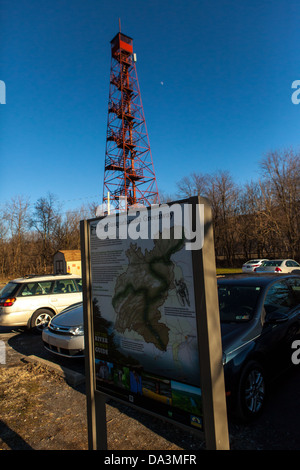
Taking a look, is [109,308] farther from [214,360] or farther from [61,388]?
[61,388]

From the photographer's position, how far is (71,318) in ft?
18.2

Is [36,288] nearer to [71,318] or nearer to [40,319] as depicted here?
[40,319]

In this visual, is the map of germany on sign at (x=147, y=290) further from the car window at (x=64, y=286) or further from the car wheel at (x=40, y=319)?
the car window at (x=64, y=286)

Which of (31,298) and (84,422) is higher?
(31,298)

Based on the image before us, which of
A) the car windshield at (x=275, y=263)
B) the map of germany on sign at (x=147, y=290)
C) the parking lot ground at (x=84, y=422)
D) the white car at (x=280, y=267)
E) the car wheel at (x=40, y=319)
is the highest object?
the map of germany on sign at (x=147, y=290)

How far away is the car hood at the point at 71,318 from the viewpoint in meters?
5.38

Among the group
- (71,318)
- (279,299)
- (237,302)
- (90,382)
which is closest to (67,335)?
(71,318)

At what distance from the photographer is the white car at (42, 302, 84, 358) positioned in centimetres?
507

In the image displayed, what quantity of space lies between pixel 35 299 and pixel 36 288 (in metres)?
0.36

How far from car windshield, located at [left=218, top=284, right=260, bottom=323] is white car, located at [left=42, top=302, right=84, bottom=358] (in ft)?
8.88

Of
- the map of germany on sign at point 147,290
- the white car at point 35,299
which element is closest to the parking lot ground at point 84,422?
the map of germany on sign at point 147,290

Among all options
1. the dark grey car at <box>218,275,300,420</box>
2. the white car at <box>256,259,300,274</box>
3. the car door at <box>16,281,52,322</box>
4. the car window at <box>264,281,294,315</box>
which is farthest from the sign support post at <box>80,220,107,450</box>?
the white car at <box>256,259,300,274</box>

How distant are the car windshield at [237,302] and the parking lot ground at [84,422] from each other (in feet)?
3.15

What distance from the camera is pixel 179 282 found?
6.21ft
